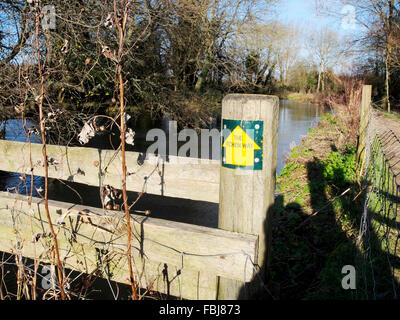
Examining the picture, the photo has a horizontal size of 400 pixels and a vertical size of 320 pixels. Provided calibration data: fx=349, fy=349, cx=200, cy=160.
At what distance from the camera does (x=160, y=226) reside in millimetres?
1945

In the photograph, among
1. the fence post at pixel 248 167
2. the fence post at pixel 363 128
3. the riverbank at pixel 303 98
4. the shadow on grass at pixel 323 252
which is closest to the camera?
the fence post at pixel 248 167

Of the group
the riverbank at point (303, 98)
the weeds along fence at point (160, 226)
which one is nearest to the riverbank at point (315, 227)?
the weeds along fence at point (160, 226)

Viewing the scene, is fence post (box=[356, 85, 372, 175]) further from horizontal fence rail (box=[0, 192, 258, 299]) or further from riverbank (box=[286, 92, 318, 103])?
riverbank (box=[286, 92, 318, 103])

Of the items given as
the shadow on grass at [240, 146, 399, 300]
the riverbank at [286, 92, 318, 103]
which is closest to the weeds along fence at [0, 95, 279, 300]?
the shadow on grass at [240, 146, 399, 300]

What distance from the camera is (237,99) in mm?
1742

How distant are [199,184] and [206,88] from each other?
14.2 m

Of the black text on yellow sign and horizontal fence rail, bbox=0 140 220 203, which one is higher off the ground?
the black text on yellow sign

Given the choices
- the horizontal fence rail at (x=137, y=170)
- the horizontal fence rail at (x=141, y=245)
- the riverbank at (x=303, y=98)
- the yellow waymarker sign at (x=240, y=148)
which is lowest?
the horizontal fence rail at (x=141, y=245)

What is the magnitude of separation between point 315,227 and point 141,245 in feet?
10.4

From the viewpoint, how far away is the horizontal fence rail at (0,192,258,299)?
181 centimetres

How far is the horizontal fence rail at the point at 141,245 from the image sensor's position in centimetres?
181

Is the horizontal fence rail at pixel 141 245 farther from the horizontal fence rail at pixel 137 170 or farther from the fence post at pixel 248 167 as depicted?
the horizontal fence rail at pixel 137 170

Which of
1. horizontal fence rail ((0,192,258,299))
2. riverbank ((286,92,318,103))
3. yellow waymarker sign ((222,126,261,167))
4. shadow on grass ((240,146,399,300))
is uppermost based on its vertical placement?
riverbank ((286,92,318,103))
